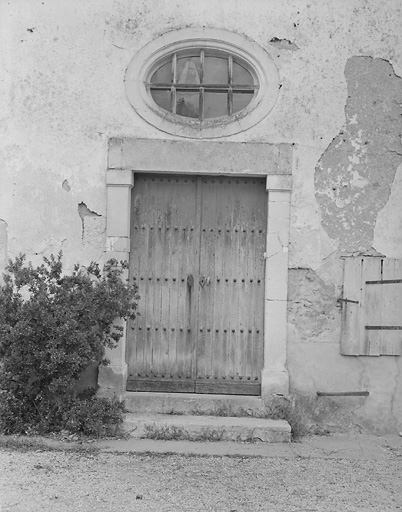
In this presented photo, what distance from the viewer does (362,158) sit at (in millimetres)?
7270

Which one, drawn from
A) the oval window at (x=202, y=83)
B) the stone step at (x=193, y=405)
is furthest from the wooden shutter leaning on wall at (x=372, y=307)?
the oval window at (x=202, y=83)

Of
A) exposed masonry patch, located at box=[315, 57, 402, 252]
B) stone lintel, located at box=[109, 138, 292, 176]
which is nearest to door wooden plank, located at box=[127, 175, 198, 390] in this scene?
stone lintel, located at box=[109, 138, 292, 176]

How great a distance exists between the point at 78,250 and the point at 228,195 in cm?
151

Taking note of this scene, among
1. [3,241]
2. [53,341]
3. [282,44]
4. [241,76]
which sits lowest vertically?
[53,341]

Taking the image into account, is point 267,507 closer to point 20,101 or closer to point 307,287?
point 307,287

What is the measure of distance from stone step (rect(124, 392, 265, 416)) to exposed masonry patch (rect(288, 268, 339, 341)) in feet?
2.65

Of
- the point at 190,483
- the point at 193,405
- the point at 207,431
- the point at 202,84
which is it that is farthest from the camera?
the point at 202,84

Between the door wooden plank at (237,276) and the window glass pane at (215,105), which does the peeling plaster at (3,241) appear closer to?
the door wooden plank at (237,276)

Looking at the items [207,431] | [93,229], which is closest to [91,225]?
[93,229]

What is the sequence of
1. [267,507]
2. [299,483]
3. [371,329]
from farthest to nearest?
[371,329] < [299,483] < [267,507]

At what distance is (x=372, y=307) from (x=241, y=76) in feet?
8.18

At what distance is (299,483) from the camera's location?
5590 mm

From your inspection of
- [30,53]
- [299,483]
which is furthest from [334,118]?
[299,483]

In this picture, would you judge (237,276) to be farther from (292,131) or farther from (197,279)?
(292,131)
